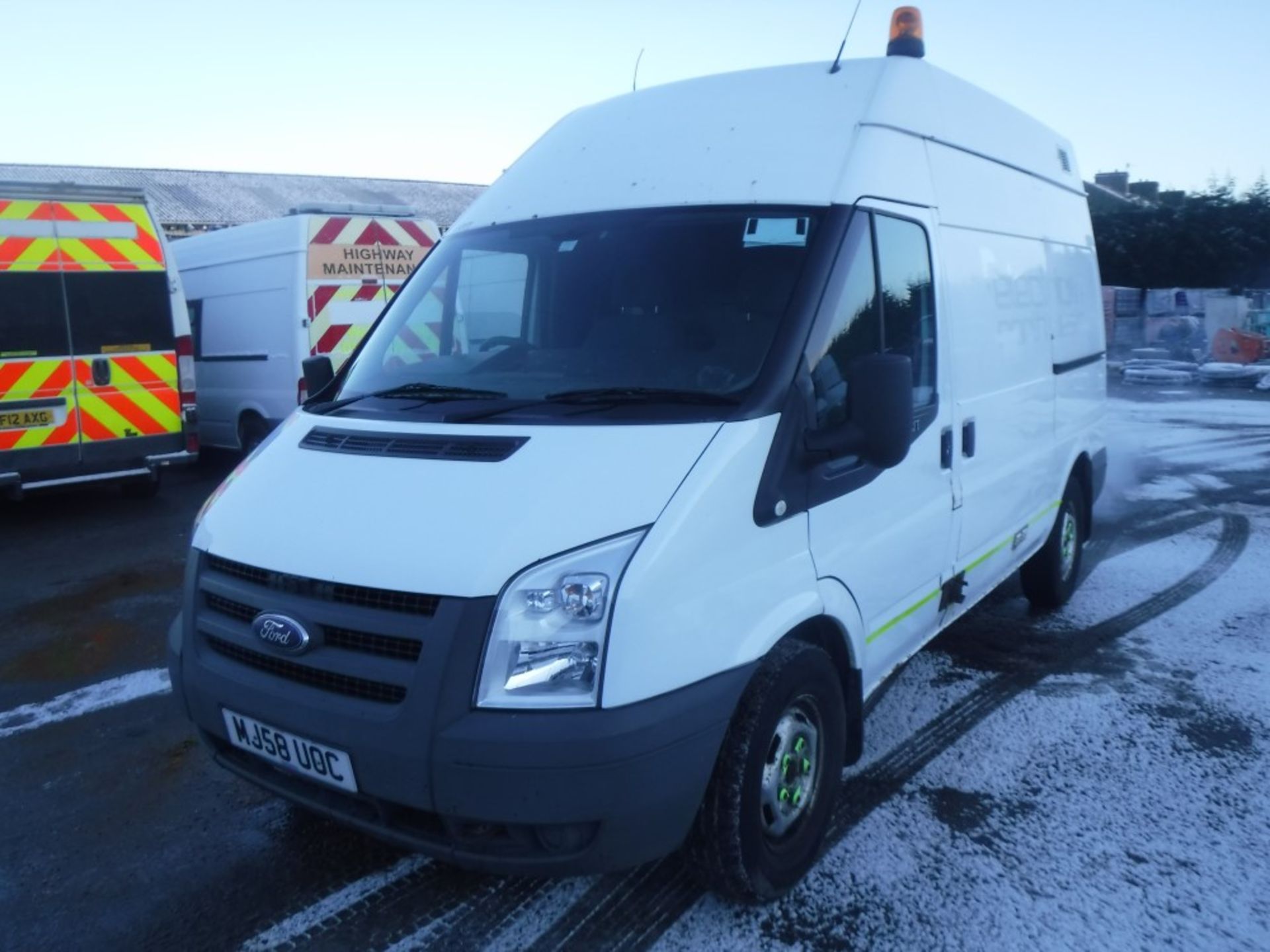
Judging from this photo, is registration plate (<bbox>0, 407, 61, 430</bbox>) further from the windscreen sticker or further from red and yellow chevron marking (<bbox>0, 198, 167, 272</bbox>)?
the windscreen sticker

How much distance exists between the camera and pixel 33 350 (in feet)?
27.9

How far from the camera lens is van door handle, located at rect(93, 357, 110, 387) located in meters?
8.84

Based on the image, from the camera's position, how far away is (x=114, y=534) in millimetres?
8367

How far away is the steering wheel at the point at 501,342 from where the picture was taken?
3.59 meters

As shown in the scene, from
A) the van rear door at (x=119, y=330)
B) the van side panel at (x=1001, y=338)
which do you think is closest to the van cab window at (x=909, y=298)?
the van side panel at (x=1001, y=338)

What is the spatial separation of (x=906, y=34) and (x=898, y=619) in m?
2.23

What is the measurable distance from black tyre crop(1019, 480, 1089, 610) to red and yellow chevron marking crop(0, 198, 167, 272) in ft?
25.2

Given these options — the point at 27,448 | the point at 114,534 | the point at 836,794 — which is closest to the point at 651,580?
the point at 836,794

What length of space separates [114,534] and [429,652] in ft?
22.7

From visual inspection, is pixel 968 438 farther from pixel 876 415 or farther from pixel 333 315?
pixel 333 315

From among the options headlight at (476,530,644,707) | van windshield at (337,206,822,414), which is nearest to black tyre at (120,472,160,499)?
van windshield at (337,206,822,414)

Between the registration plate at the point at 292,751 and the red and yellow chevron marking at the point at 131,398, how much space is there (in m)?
6.94

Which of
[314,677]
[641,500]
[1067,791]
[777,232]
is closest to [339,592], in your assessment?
[314,677]

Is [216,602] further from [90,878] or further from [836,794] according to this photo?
[836,794]
